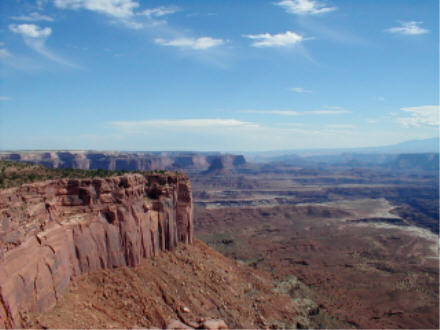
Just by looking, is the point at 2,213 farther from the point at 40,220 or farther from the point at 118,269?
the point at 118,269

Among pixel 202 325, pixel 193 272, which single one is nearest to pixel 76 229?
pixel 202 325

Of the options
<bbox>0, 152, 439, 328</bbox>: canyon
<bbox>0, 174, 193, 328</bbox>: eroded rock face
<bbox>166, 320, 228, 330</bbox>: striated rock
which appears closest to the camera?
<bbox>0, 174, 193, 328</bbox>: eroded rock face

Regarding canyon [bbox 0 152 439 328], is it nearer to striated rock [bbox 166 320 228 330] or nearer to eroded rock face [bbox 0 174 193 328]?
eroded rock face [bbox 0 174 193 328]

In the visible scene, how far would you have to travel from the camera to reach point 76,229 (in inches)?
1195

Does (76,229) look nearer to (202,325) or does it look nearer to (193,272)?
(202,325)

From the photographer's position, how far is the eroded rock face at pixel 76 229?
2327 centimetres

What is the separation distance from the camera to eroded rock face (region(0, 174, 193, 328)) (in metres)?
23.3

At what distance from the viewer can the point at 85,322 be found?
83.9 feet

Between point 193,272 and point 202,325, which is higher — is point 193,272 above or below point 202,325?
above

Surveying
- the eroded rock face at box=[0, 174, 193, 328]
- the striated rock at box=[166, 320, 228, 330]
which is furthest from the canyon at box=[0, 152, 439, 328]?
the striated rock at box=[166, 320, 228, 330]

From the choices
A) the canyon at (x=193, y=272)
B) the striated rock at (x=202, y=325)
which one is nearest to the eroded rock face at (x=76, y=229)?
the canyon at (x=193, y=272)

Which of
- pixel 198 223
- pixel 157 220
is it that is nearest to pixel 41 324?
pixel 157 220

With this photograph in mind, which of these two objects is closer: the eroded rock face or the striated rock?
the eroded rock face

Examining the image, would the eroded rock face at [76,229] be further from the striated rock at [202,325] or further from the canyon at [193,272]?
the striated rock at [202,325]
